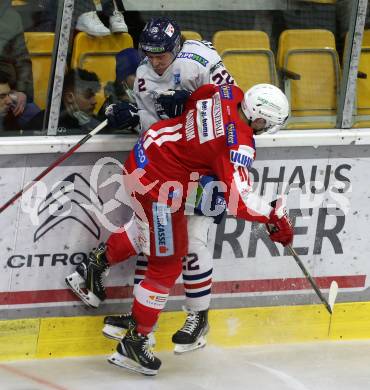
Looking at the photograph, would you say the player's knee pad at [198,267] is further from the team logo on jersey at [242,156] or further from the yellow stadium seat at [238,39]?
the yellow stadium seat at [238,39]

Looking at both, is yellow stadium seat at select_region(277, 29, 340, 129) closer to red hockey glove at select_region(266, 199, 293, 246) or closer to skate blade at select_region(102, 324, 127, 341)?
red hockey glove at select_region(266, 199, 293, 246)

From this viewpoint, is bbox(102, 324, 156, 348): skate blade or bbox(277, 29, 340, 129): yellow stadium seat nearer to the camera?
bbox(102, 324, 156, 348): skate blade

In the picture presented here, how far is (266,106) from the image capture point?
16.2 feet

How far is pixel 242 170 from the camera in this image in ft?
16.1

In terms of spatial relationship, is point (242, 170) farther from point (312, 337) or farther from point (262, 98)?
point (312, 337)

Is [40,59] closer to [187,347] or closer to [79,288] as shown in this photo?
[79,288]

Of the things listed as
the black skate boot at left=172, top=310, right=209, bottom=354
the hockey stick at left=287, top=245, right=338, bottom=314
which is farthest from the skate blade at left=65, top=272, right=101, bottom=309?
the hockey stick at left=287, top=245, right=338, bottom=314

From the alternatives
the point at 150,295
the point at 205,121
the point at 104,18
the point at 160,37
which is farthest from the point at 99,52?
the point at 150,295

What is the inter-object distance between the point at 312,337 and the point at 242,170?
1.38 metres

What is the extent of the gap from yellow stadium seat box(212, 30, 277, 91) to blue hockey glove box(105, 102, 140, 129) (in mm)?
573

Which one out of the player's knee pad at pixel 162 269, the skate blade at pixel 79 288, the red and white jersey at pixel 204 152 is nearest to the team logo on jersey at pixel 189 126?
the red and white jersey at pixel 204 152

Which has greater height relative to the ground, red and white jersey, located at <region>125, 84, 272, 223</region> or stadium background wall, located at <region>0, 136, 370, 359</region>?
red and white jersey, located at <region>125, 84, 272, 223</region>

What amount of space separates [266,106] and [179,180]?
576 millimetres

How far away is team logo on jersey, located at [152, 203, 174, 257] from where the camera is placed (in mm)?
5164
